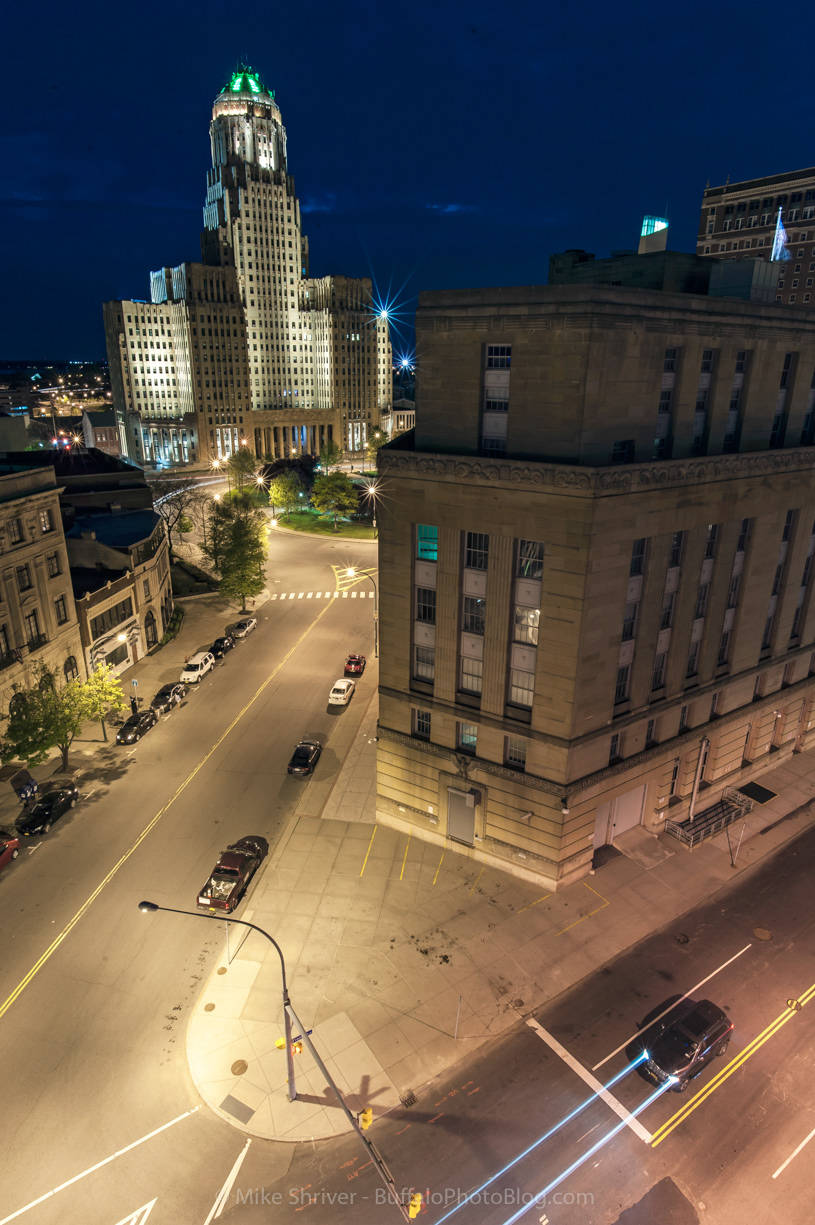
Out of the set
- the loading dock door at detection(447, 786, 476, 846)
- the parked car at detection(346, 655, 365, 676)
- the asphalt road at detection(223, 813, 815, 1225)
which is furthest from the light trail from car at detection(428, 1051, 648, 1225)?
the parked car at detection(346, 655, 365, 676)

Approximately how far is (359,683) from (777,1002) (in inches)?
1379

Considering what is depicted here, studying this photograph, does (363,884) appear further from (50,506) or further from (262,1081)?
(50,506)

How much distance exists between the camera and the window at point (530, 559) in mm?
27844

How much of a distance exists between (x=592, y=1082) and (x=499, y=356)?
28289 mm

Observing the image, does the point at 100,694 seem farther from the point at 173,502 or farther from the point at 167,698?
the point at 173,502

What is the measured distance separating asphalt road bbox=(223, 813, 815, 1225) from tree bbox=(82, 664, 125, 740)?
26812 millimetres

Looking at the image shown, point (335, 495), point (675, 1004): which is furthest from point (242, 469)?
point (675, 1004)

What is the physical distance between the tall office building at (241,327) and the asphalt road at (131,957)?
137 meters

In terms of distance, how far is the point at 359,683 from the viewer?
53.7 m

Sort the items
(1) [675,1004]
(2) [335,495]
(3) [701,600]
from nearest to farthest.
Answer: (1) [675,1004] < (3) [701,600] < (2) [335,495]

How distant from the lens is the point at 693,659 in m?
35.0

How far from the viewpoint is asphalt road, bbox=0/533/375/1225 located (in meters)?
20.1

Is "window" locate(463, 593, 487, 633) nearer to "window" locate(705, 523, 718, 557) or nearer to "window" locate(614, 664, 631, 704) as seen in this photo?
"window" locate(614, 664, 631, 704)

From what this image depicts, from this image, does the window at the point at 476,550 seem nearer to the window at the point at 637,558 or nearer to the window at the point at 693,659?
the window at the point at 637,558
